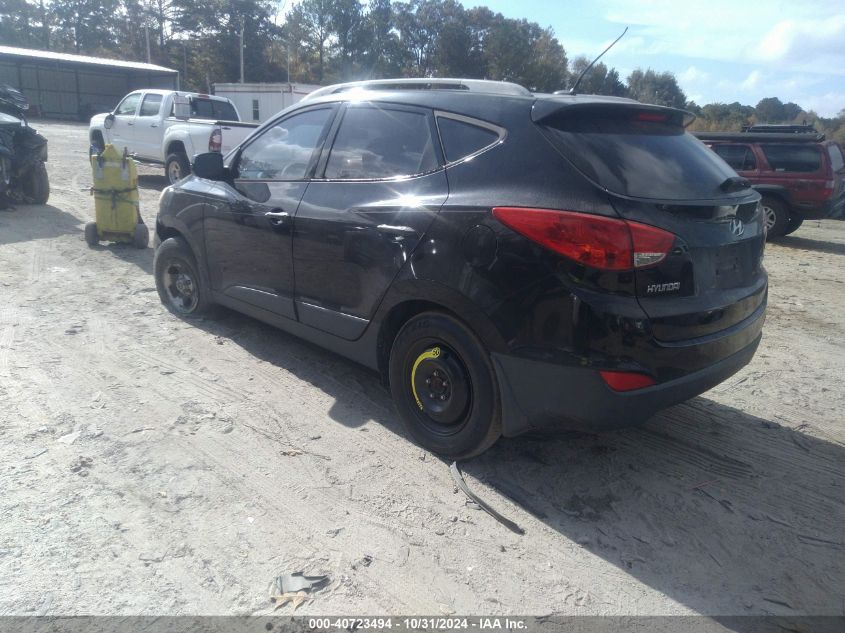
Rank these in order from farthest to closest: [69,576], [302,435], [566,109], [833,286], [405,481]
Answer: [833,286]
[302,435]
[405,481]
[566,109]
[69,576]

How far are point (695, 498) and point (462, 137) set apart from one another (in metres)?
2.22

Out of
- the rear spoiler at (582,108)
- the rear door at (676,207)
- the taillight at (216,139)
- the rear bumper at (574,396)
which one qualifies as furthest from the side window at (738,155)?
the rear bumper at (574,396)

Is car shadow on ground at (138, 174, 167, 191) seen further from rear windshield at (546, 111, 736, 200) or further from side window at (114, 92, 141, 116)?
rear windshield at (546, 111, 736, 200)

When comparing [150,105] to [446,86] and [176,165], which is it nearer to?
[176,165]

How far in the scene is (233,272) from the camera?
4.81 m

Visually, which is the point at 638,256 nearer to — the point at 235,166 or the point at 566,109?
the point at 566,109

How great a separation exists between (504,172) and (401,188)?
68 cm

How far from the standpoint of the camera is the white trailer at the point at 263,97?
28.2 metres

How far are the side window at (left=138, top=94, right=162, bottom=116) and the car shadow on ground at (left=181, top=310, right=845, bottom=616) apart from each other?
1213cm

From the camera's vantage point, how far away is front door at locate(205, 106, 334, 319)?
4.25 metres

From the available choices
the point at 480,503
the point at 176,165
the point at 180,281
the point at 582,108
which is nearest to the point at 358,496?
the point at 480,503

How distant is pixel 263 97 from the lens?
2977cm

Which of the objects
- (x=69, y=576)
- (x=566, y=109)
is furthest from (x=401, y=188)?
(x=69, y=576)

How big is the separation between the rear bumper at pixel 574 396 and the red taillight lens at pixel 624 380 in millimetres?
21
